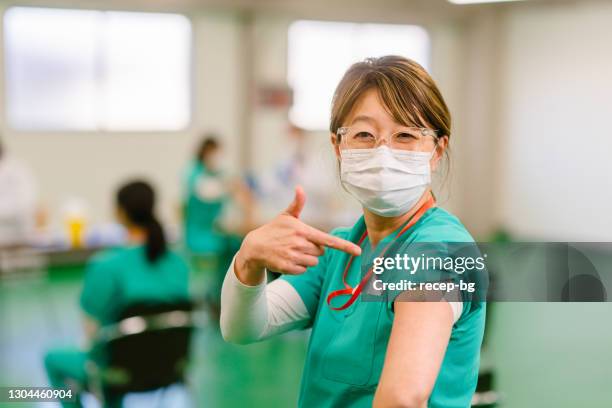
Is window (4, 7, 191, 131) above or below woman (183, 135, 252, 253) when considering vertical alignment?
above

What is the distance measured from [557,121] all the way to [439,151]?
2.27 metres

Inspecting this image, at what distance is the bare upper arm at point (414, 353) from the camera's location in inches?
28.8

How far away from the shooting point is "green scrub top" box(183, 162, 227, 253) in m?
5.00

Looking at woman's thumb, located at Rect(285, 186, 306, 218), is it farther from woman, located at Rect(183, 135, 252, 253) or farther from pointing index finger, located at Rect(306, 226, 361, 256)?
woman, located at Rect(183, 135, 252, 253)

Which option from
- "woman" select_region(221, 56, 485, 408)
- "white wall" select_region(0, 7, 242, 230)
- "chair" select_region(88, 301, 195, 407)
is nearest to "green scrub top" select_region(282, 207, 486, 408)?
"woman" select_region(221, 56, 485, 408)

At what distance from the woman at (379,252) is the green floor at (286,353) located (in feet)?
0.68

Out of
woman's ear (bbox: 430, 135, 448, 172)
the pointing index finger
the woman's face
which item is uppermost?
the woman's face

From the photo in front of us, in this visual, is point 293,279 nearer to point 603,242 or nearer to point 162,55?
point 603,242

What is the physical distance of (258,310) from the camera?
92cm

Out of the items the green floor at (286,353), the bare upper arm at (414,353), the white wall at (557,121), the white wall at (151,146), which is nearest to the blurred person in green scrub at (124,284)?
the green floor at (286,353)

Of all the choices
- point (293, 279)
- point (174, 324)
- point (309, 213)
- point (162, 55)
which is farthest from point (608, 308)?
point (162, 55)

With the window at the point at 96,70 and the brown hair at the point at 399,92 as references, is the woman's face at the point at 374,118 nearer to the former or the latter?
the brown hair at the point at 399,92

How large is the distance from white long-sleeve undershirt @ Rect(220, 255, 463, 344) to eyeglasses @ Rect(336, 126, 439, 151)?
0.20m

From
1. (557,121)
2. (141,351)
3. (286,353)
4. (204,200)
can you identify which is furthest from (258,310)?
(204,200)
